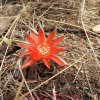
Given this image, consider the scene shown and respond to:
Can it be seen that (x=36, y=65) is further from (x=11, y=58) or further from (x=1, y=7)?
(x=1, y=7)

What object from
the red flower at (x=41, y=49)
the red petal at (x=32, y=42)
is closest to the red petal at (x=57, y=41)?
the red flower at (x=41, y=49)

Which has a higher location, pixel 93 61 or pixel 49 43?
pixel 49 43

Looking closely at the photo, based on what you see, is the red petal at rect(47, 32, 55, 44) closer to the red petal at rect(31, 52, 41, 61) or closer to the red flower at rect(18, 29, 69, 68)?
the red flower at rect(18, 29, 69, 68)

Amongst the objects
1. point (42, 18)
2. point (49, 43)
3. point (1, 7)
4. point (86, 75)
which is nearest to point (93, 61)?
point (86, 75)

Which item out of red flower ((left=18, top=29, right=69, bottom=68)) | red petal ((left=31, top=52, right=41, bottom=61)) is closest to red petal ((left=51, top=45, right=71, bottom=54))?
red flower ((left=18, top=29, right=69, bottom=68))

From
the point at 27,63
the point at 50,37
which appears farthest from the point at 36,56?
the point at 50,37

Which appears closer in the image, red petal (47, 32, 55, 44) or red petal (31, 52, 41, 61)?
red petal (31, 52, 41, 61)
